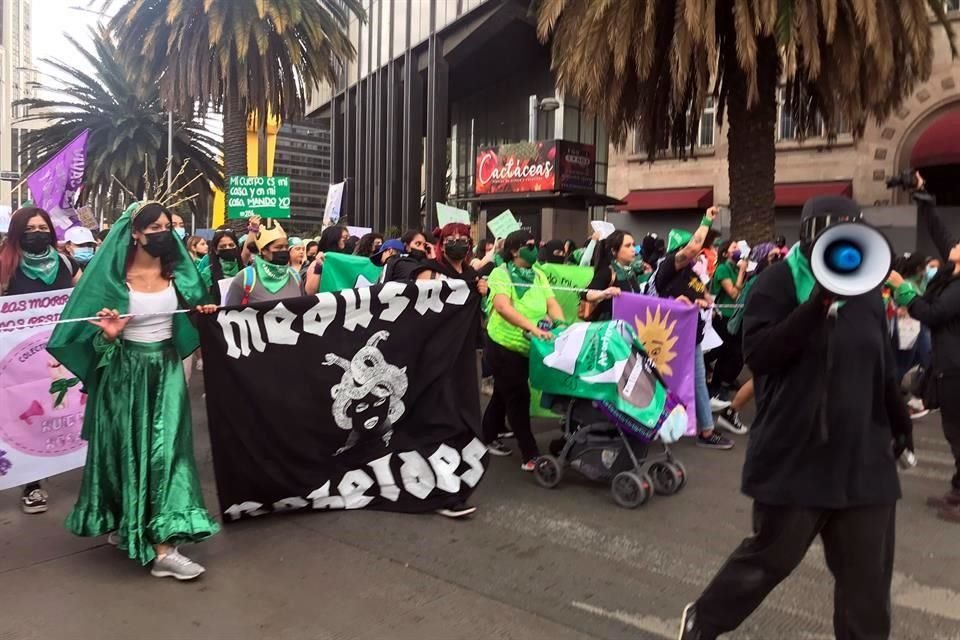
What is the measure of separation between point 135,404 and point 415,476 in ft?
5.63

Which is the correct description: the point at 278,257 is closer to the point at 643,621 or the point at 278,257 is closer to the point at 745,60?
the point at 643,621

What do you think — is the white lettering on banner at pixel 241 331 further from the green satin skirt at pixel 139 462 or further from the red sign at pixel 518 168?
the red sign at pixel 518 168

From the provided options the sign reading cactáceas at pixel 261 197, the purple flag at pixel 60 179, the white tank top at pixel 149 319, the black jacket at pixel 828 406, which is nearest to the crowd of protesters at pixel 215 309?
the white tank top at pixel 149 319

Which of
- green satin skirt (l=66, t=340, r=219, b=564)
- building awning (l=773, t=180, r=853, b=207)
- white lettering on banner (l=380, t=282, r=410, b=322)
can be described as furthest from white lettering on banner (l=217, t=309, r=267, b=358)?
building awning (l=773, t=180, r=853, b=207)

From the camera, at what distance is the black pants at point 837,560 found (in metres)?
2.68

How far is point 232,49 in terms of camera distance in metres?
18.2

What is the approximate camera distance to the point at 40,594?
382 cm

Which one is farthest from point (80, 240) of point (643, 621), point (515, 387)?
point (643, 621)

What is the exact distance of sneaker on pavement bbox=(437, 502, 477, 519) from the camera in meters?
4.93

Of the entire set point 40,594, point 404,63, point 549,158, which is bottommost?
point 40,594

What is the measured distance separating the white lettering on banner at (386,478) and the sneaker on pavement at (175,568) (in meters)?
1.25

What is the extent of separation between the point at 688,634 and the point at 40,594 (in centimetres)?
293

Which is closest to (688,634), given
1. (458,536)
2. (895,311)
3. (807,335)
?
(807,335)

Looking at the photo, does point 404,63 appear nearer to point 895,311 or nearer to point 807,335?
point 895,311
